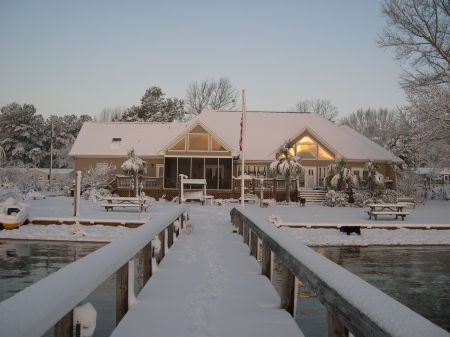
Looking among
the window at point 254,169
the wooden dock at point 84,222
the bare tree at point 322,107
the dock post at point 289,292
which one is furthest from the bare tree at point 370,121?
the dock post at point 289,292

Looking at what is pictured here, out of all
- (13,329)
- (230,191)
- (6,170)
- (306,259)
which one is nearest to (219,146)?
(230,191)

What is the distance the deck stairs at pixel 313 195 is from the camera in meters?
35.8

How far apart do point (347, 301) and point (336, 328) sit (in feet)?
2.29

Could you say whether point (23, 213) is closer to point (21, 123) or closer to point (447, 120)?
point (447, 120)

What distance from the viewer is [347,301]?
111 inches

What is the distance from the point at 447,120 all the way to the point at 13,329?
29.8 meters

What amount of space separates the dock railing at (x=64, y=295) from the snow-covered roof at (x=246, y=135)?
32359 millimetres

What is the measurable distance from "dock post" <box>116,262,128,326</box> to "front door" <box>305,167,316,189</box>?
116 feet

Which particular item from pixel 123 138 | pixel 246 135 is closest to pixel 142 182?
pixel 123 138

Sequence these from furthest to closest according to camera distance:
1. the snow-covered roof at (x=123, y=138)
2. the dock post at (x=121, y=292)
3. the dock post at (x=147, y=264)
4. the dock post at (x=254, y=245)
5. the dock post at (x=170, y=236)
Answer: the snow-covered roof at (x=123, y=138)
the dock post at (x=170, y=236)
the dock post at (x=254, y=245)
the dock post at (x=147, y=264)
the dock post at (x=121, y=292)

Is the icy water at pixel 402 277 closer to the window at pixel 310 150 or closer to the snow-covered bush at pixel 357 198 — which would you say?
the snow-covered bush at pixel 357 198

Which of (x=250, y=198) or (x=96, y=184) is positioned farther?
(x=96, y=184)

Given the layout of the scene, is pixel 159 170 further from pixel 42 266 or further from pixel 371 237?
pixel 42 266

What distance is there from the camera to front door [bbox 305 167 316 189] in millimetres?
39531
